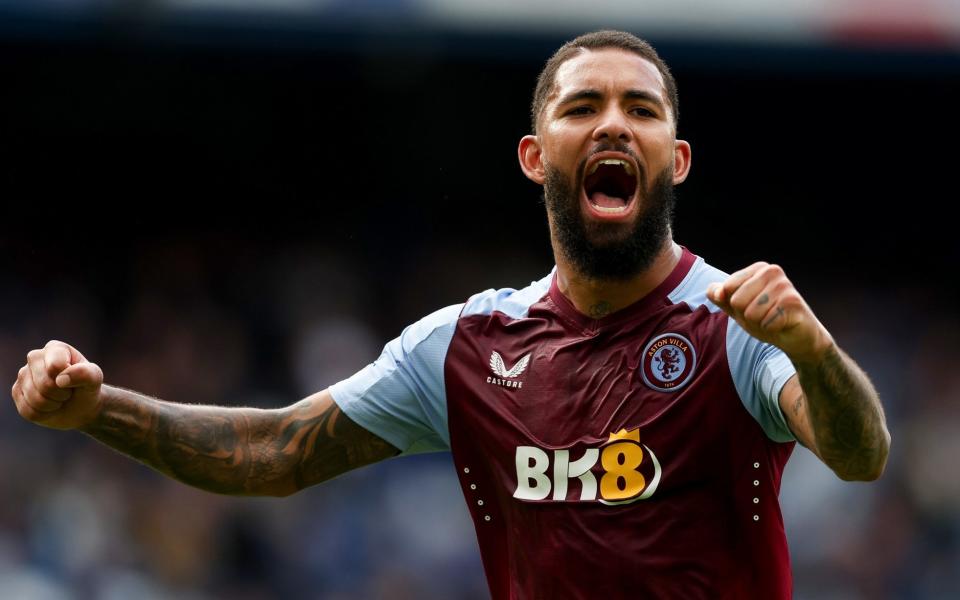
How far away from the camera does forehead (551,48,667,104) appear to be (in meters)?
4.49

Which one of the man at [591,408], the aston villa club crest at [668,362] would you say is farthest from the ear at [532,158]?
the aston villa club crest at [668,362]

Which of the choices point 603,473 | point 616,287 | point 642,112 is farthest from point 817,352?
point 642,112

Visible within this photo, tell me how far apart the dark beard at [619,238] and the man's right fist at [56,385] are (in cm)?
152

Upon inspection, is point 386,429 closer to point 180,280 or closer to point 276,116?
point 180,280

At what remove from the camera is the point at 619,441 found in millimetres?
4152

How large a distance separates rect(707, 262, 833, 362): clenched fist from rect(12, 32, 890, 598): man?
57 millimetres

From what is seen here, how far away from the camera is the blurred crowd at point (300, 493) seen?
31.5 feet

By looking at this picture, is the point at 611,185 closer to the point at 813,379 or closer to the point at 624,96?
the point at 624,96

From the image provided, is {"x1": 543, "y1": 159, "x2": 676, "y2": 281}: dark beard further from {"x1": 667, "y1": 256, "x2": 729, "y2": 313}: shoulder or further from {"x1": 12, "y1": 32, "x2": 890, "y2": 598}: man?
{"x1": 667, "y1": 256, "x2": 729, "y2": 313}: shoulder

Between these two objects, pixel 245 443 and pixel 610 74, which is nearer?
pixel 610 74

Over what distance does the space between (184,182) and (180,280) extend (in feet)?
3.57

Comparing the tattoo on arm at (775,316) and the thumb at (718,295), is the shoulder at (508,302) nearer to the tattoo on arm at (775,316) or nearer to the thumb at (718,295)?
the thumb at (718,295)

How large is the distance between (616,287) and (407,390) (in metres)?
0.78

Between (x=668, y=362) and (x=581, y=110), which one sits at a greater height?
(x=581, y=110)
